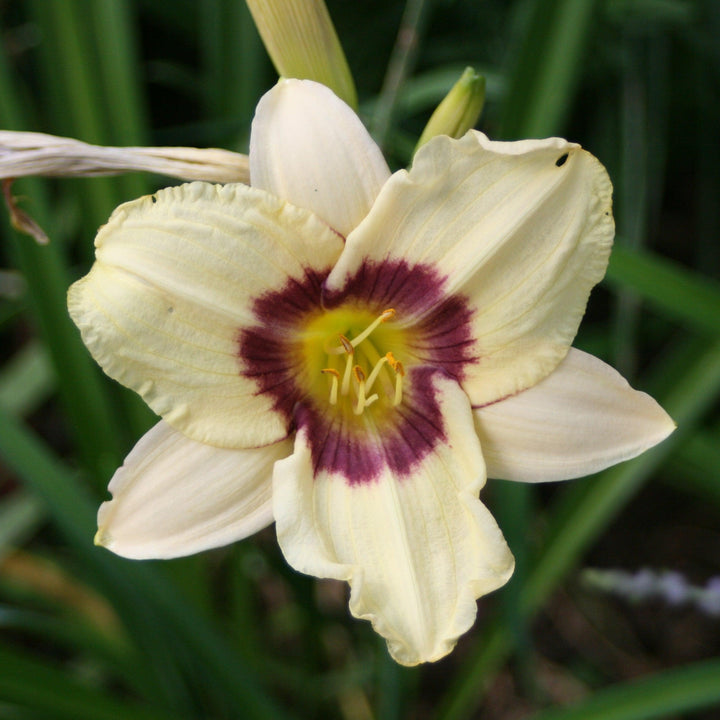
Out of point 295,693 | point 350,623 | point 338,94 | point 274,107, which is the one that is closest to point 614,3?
point 338,94

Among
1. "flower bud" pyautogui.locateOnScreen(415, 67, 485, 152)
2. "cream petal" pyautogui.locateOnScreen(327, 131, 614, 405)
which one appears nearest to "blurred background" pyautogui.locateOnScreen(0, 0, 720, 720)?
"flower bud" pyautogui.locateOnScreen(415, 67, 485, 152)

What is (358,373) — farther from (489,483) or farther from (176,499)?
(489,483)

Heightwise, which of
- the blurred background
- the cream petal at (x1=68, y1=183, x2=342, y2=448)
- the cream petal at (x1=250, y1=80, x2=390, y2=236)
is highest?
the cream petal at (x1=250, y1=80, x2=390, y2=236)

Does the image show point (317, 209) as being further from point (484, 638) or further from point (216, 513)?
point (484, 638)

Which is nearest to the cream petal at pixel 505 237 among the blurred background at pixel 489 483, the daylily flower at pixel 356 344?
the daylily flower at pixel 356 344

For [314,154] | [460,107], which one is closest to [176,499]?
[314,154]

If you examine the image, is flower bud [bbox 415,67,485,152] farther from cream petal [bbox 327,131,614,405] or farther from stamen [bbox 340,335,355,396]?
stamen [bbox 340,335,355,396]

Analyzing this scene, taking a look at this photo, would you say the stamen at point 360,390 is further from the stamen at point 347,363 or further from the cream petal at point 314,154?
the cream petal at point 314,154
